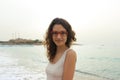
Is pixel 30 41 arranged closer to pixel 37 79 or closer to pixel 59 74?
pixel 37 79

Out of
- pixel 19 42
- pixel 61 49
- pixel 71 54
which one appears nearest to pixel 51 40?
pixel 61 49

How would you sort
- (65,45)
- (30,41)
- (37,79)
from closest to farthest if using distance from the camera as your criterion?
(65,45) < (37,79) < (30,41)

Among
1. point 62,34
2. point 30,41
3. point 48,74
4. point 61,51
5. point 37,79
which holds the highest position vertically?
point 62,34

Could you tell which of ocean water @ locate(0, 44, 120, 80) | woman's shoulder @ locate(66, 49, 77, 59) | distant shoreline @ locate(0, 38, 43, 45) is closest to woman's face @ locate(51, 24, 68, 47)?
woman's shoulder @ locate(66, 49, 77, 59)

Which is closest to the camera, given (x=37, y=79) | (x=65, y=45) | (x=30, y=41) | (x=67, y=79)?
(x=67, y=79)

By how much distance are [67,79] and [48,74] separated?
201 mm

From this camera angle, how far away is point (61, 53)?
245 cm

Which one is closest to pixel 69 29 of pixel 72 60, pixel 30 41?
pixel 72 60

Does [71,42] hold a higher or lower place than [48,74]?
higher

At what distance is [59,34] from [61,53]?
184 millimetres

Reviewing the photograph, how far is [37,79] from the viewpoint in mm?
13992

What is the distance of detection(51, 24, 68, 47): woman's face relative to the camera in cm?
234

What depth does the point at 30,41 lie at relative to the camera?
158 metres

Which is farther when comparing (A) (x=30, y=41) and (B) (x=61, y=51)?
(A) (x=30, y=41)
